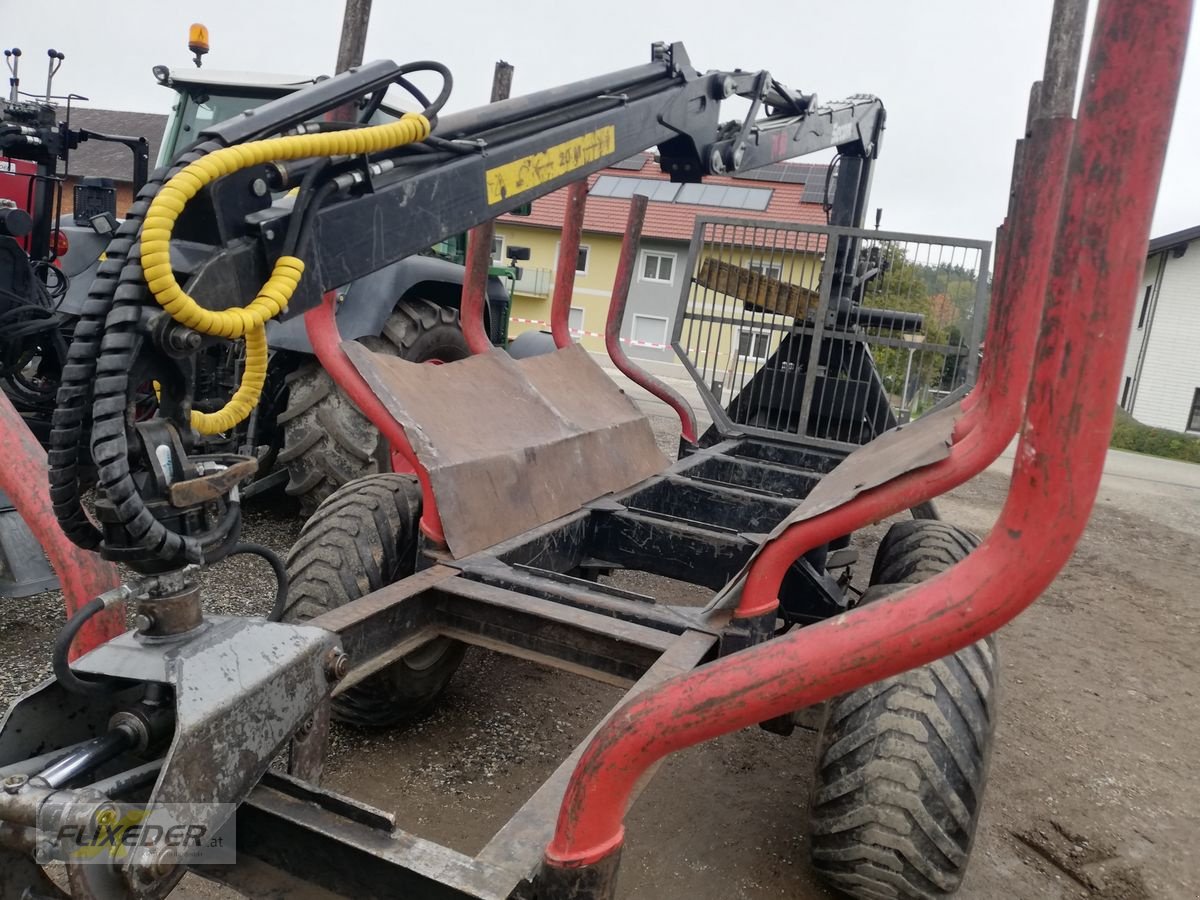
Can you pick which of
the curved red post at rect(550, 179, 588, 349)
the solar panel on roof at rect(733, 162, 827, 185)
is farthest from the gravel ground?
the solar panel on roof at rect(733, 162, 827, 185)

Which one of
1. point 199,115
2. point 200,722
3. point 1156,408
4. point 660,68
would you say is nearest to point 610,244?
point 1156,408

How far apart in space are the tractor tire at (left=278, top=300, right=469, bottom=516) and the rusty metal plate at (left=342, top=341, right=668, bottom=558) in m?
1.01

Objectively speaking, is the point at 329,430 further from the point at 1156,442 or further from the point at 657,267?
the point at 657,267

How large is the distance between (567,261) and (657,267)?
22.2m

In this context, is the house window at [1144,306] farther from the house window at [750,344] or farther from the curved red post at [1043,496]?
the curved red post at [1043,496]

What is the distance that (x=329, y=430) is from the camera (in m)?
4.30

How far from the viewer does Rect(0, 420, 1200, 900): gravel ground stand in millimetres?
2553

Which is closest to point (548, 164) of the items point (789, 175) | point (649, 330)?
point (789, 175)

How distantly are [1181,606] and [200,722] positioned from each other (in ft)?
20.7

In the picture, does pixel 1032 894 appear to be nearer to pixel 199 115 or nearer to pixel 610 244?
pixel 199 115

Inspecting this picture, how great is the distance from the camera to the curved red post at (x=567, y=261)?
3.99m

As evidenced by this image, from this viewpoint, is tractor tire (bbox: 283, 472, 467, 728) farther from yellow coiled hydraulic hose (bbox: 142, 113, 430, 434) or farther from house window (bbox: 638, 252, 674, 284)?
house window (bbox: 638, 252, 674, 284)

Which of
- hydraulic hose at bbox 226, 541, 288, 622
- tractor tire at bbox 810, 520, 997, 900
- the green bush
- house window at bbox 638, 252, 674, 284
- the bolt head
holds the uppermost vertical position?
house window at bbox 638, 252, 674, 284

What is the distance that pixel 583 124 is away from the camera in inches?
99.7
